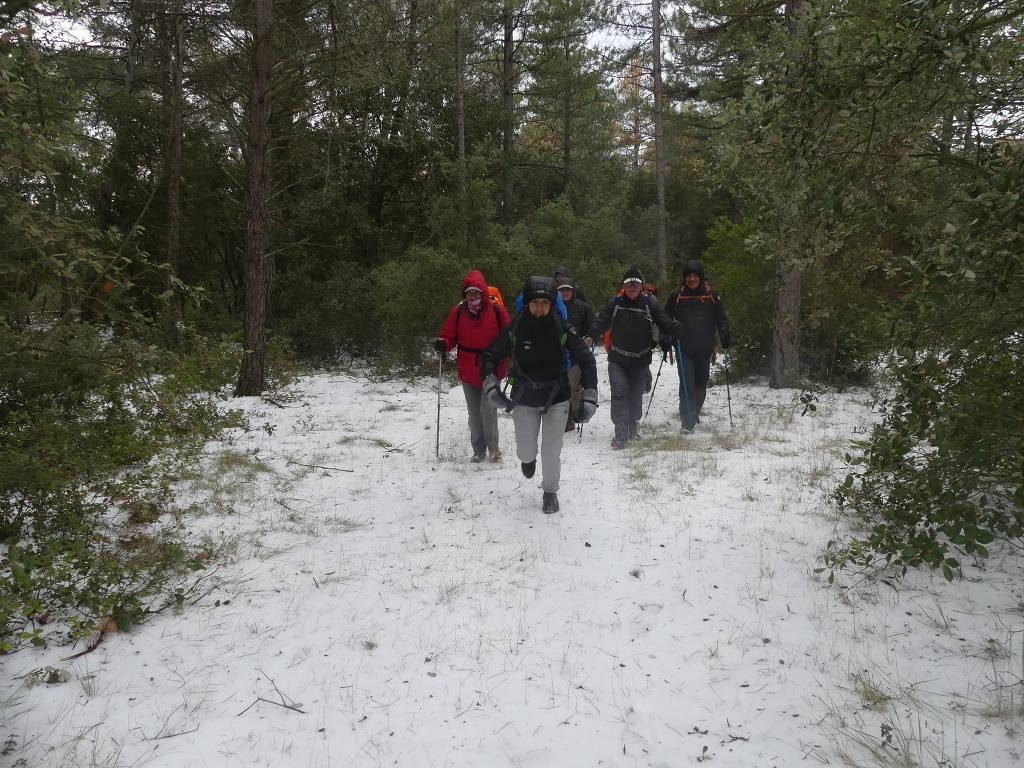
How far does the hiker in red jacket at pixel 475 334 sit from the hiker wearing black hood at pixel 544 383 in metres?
1.21

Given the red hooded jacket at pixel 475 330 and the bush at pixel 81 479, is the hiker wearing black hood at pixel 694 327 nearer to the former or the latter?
the red hooded jacket at pixel 475 330

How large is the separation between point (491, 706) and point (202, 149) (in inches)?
747

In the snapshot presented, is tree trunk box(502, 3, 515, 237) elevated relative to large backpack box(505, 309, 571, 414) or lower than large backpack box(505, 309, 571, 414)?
elevated

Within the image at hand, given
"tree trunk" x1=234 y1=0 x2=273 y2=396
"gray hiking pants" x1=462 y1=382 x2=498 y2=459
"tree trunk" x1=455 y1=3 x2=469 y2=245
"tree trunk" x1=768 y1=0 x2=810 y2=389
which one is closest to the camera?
"gray hiking pants" x1=462 y1=382 x2=498 y2=459

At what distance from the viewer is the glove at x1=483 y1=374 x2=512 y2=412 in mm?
6055

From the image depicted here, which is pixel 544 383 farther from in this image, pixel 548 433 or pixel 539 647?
pixel 539 647

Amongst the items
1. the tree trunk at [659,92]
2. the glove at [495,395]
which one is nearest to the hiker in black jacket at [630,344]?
Answer: the glove at [495,395]

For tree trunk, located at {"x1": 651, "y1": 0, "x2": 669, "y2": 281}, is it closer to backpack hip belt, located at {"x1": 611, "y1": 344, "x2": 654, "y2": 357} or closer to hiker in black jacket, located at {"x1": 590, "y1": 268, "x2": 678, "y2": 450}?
hiker in black jacket, located at {"x1": 590, "y1": 268, "x2": 678, "y2": 450}

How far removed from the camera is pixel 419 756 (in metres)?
3.13

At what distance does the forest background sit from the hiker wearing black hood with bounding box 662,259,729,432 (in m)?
1.15

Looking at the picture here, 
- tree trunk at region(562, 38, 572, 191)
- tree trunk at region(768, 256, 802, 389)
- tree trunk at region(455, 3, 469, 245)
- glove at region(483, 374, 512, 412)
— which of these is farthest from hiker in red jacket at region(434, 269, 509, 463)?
tree trunk at region(562, 38, 572, 191)

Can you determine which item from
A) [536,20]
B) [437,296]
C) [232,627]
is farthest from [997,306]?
[536,20]

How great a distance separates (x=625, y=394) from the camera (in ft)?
27.5

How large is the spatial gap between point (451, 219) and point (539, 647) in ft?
41.0
